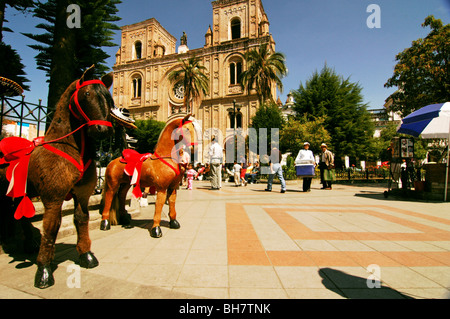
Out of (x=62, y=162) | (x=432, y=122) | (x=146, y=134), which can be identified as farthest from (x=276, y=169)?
(x=146, y=134)

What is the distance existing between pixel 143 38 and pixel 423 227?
151ft

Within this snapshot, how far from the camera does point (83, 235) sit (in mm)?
2451

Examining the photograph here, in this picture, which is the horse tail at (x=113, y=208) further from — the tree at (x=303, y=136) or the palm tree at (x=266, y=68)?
the palm tree at (x=266, y=68)

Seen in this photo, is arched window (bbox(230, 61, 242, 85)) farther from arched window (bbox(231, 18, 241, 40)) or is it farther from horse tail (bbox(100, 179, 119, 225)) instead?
horse tail (bbox(100, 179, 119, 225))

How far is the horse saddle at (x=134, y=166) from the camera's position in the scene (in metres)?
3.61

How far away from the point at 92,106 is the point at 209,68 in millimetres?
33788

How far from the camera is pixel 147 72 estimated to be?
37000 mm

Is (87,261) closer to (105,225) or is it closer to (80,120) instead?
(80,120)

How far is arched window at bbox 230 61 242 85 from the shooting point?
3178 cm

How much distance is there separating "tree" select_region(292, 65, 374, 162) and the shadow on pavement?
65.8 feet

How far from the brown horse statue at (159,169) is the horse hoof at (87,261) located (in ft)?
3.65

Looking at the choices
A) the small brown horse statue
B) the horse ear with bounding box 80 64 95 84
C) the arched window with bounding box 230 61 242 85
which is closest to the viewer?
the small brown horse statue

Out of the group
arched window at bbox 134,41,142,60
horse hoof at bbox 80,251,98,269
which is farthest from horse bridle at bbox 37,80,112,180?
arched window at bbox 134,41,142,60

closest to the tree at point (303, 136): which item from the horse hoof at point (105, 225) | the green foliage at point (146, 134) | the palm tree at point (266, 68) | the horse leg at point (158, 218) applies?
the palm tree at point (266, 68)
